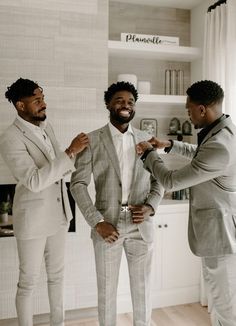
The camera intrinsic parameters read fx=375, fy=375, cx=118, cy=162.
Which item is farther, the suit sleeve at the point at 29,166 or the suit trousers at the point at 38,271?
the suit trousers at the point at 38,271

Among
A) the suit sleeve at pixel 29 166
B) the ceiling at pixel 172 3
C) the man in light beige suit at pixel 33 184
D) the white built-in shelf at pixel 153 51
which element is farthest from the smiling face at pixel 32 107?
the ceiling at pixel 172 3

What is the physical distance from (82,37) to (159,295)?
2180 mm

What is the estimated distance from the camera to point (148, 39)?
3301 millimetres

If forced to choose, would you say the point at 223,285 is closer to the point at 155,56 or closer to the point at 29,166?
the point at 29,166

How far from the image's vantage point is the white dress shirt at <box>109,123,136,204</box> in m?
2.16

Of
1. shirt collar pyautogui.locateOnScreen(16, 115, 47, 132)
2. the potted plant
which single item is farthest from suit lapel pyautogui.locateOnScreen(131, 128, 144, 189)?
the potted plant

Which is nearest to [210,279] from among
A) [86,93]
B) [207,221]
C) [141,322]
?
[207,221]

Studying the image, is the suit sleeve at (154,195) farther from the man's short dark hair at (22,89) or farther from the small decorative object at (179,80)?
the small decorative object at (179,80)

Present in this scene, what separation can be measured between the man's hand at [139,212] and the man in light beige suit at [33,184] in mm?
420

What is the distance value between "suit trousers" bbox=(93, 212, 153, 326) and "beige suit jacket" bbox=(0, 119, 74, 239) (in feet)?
1.02

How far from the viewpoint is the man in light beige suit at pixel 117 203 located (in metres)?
2.11

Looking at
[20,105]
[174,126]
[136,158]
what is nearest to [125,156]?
[136,158]

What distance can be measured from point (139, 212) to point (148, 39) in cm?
183

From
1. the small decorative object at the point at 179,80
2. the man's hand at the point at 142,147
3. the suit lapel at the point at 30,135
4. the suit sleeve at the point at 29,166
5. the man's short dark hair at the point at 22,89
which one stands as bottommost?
the suit sleeve at the point at 29,166
